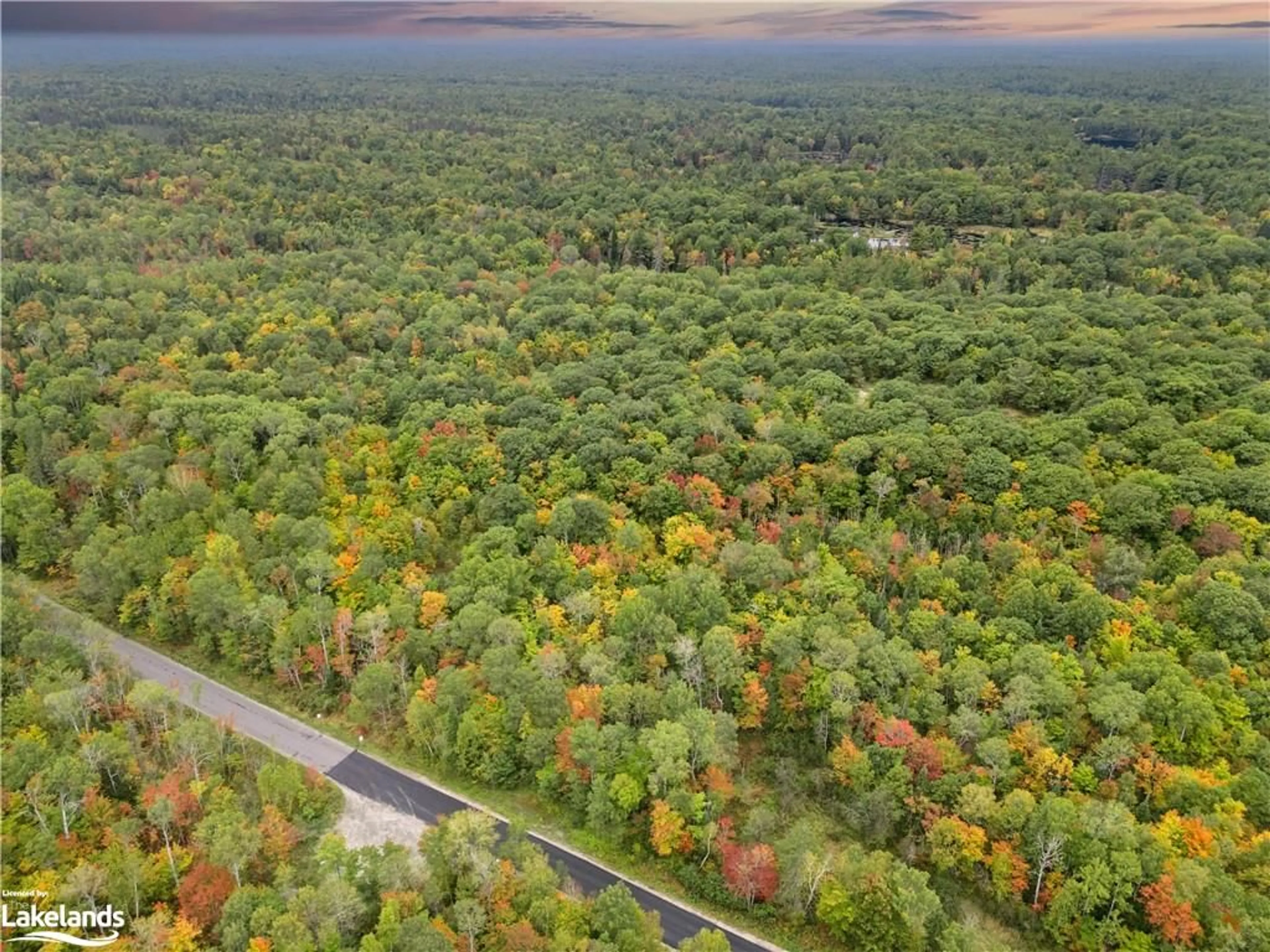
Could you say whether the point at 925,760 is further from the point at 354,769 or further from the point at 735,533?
the point at 354,769

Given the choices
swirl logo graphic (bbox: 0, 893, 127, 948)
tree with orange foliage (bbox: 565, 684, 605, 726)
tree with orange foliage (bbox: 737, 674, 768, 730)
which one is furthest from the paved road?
swirl logo graphic (bbox: 0, 893, 127, 948)

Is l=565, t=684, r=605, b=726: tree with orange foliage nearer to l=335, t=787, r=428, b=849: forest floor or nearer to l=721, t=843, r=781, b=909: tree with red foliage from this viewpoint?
l=335, t=787, r=428, b=849: forest floor

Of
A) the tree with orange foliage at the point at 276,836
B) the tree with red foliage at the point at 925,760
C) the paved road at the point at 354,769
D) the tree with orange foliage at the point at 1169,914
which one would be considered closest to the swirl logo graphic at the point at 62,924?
the tree with orange foliage at the point at 276,836

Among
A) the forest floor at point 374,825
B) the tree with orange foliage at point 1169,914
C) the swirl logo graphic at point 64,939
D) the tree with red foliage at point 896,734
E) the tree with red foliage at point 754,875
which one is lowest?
the forest floor at point 374,825

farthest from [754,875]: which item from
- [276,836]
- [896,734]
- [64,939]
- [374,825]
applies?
[64,939]

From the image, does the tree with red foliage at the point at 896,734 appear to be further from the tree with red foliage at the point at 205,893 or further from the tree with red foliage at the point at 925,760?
the tree with red foliage at the point at 205,893

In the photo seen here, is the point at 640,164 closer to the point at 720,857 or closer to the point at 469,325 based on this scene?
the point at 469,325

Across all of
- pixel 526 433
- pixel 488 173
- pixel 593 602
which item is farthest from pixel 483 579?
pixel 488 173
